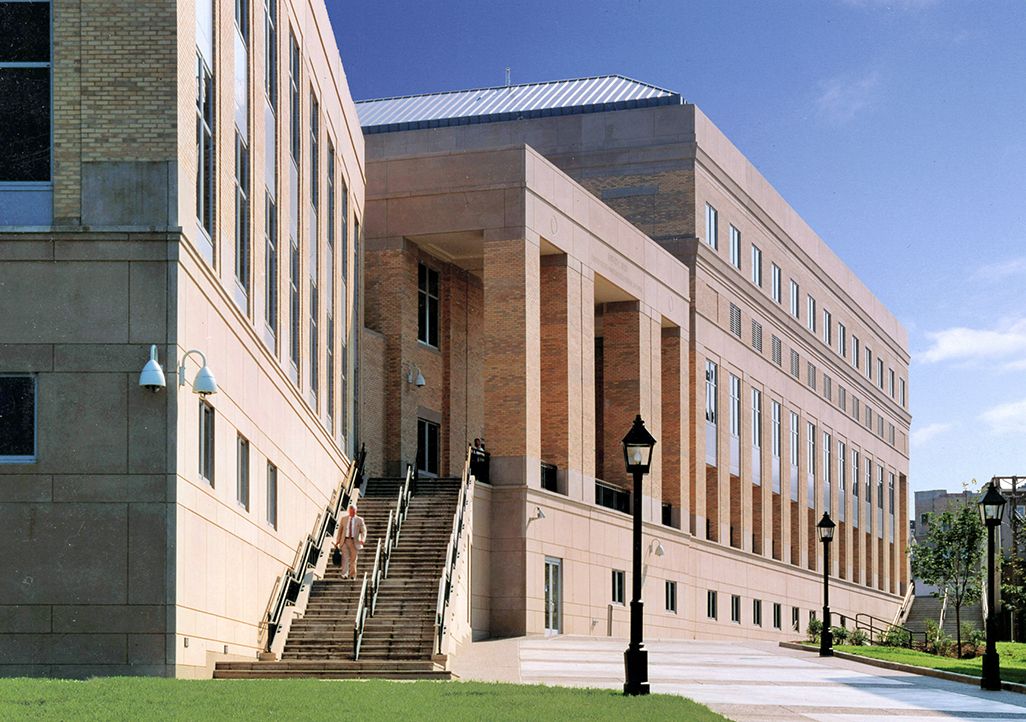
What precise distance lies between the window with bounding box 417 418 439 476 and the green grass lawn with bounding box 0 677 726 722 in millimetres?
24077

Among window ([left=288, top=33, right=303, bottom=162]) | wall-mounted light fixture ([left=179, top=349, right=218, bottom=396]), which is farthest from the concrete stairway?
window ([left=288, top=33, right=303, bottom=162])

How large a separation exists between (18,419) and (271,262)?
30.5ft

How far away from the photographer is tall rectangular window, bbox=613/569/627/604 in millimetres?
43062

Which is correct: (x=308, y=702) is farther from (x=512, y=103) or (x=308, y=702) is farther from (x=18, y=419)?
(x=512, y=103)

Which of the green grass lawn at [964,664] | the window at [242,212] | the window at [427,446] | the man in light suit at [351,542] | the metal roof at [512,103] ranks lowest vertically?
the green grass lawn at [964,664]

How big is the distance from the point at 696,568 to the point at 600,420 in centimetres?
685

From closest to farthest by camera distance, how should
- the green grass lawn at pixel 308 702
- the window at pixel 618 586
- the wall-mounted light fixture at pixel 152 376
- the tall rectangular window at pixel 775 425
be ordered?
the green grass lawn at pixel 308 702, the wall-mounted light fixture at pixel 152 376, the window at pixel 618 586, the tall rectangular window at pixel 775 425

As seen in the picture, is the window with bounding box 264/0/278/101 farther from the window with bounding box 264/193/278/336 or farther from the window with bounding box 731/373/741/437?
the window with bounding box 731/373/741/437

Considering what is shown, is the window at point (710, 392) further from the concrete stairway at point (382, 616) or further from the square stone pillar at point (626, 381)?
the concrete stairway at point (382, 616)

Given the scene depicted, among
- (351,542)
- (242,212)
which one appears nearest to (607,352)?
(351,542)

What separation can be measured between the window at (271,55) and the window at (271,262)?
2.12 metres

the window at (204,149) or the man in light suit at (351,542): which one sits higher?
the window at (204,149)

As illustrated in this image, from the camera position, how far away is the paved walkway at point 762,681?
57.5 ft

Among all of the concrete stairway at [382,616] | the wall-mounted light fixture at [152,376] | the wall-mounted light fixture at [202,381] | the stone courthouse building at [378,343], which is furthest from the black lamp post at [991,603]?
the wall-mounted light fixture at [152,376]
